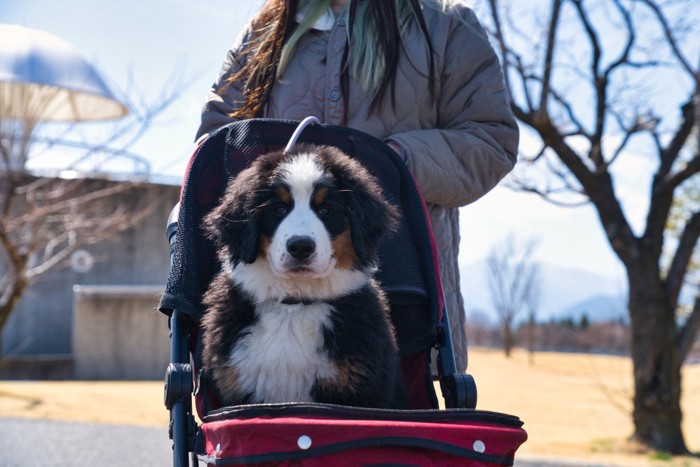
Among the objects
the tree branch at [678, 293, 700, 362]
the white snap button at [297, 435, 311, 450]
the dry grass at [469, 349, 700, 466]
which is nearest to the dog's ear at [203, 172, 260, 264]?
the white snap button at [297, 435, 311, 450]

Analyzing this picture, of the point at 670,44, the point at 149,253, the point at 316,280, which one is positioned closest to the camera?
the point at 316,280

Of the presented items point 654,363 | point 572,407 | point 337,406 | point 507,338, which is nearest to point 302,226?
point 337,406

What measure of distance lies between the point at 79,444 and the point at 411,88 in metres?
6.78

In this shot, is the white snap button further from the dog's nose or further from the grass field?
the grass field

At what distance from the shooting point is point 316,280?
2.67 m

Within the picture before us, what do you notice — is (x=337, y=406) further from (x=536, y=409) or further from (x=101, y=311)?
(x=101, y=311)

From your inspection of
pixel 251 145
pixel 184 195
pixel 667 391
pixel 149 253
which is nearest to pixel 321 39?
pixel 251 145

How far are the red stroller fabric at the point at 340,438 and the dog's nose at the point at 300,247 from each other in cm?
56

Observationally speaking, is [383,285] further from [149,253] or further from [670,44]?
[149,253]

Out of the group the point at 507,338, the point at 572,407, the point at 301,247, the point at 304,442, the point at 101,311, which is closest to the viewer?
the point at 304,442

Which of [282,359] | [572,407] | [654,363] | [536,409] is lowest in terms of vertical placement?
[572,407]

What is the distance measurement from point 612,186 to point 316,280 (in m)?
10.1

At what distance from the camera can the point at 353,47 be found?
10.4 ft

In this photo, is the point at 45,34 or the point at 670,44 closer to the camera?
the point at 670,44
